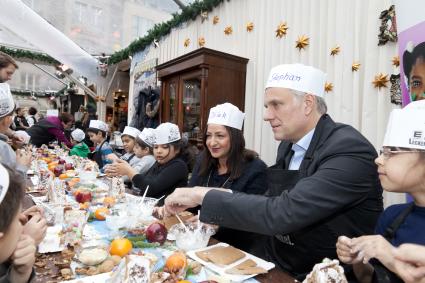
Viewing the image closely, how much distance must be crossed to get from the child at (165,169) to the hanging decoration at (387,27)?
2352 mm

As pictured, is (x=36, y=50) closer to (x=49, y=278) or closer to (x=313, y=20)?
(x=313, y=20)

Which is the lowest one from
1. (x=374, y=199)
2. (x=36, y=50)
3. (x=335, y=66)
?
(x=374, y=199)

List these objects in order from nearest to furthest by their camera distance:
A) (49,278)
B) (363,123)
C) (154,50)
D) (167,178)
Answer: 1. (49,278)
2. (167,178)
3. (363,123)
4. (154,50)

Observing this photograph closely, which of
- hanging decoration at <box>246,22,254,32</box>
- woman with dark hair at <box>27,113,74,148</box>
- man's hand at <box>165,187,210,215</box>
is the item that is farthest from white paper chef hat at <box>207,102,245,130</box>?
woman with dark hair at <box>27,113,74,148</box>

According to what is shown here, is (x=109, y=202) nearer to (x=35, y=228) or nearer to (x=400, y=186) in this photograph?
(x=35, y=228)

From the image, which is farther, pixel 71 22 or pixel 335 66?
pixel 71 22

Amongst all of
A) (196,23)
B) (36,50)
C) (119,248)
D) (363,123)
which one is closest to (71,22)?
(36,50)

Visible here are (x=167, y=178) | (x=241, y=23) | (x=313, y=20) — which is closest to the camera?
(x=167, y=178)

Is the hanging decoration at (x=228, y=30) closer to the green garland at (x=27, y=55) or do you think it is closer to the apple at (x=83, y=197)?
the apple at (x=83, y=197)

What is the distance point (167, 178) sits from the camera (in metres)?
3.13

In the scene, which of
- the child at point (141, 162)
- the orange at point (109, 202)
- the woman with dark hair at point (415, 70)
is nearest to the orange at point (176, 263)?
the orange at point (109, 202)

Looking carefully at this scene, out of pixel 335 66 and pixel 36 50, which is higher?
pixel 36 50

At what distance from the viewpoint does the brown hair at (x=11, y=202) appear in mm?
954

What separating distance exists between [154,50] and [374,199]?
21.7 feet
